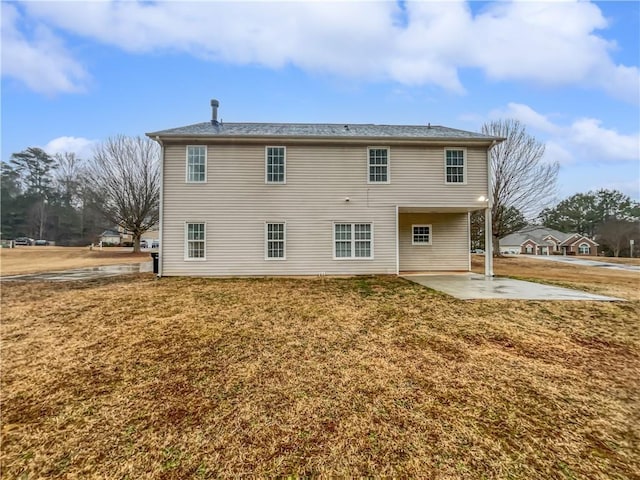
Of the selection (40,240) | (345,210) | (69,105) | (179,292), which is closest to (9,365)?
(179,292)

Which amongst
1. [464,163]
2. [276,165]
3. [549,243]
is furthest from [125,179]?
[549,243]

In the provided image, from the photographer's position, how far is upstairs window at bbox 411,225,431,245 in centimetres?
→ 1309

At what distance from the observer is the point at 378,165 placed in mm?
11680

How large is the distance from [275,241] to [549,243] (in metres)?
53.5

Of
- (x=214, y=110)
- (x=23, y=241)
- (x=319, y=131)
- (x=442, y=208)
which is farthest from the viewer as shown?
(x=23, y=241)

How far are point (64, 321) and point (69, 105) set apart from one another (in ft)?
73.8

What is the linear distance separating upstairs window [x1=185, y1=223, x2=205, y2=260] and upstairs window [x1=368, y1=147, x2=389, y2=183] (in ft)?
24.3

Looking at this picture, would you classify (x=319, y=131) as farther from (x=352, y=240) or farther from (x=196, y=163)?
(x=196, y=163)

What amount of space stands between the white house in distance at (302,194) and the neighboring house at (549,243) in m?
38.5

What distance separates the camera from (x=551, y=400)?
3.20 metres

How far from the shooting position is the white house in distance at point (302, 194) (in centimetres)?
1127

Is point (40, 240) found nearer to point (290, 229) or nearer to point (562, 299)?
point (290, 229)

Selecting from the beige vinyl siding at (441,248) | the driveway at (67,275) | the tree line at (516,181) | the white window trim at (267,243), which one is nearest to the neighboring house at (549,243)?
the tree line at (516,181)

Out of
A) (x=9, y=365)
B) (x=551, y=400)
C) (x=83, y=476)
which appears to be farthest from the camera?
(x=9, y=365)
